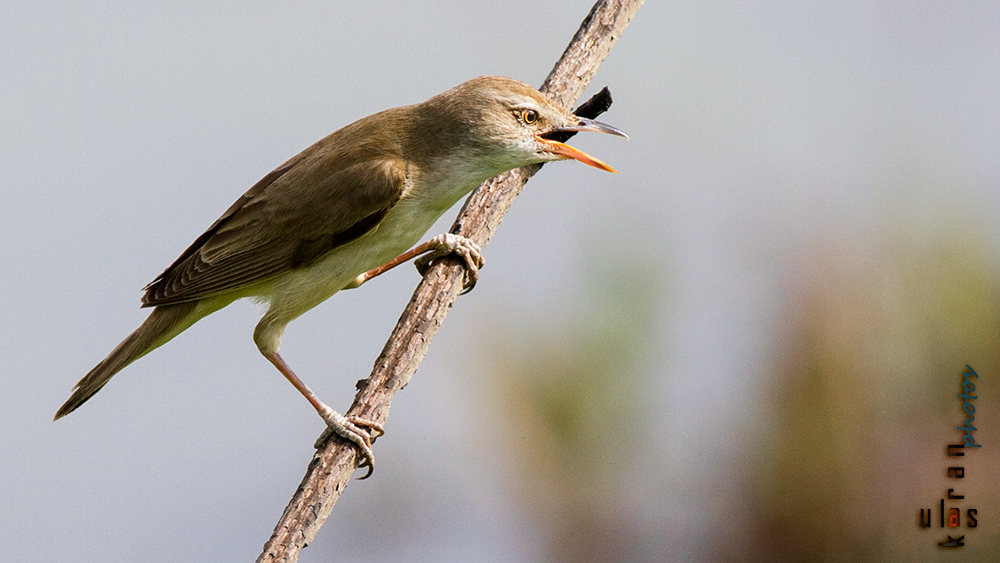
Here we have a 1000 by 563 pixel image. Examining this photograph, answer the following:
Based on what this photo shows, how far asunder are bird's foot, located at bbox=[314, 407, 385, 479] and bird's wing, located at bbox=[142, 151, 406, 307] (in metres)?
0.62

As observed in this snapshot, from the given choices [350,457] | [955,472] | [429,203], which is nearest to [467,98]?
[429,203]

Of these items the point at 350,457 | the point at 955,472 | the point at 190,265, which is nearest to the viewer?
the point at 350,457

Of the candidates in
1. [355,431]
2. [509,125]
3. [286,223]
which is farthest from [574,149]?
[355,431]

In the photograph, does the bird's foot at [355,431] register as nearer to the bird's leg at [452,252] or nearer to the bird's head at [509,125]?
the bird's leg at [452,252]

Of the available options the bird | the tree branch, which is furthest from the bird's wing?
the tree branch

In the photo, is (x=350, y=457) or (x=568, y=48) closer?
(x=350, y=457)

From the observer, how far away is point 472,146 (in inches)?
118

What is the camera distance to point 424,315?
3.26m

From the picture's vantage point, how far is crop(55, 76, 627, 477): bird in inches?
118

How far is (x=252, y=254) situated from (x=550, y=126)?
51.0 inches

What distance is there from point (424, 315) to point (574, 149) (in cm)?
92

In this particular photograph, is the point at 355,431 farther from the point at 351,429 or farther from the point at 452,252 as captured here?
the point at 452,252

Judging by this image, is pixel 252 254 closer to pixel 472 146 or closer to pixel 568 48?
pixel 472 146

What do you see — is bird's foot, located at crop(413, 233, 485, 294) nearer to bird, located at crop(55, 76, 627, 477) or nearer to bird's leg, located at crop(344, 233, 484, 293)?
bird's leg, located at crop(344, 233, 484, 293)
